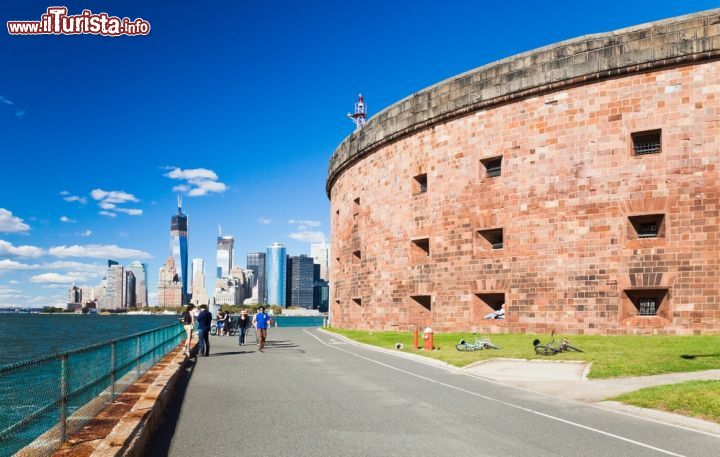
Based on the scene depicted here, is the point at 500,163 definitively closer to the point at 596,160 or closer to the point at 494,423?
the point at 596,160

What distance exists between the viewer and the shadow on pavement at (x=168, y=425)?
807 centimetres

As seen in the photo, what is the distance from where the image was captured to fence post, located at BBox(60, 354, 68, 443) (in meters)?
7.41

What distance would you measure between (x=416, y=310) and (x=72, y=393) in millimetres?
27961

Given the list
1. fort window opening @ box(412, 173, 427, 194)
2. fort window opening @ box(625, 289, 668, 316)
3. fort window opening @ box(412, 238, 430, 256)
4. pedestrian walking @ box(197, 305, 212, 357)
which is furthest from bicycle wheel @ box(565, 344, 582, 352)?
fort window opening @ box(412, 173, 427, 194)

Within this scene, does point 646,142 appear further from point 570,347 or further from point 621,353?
point 621,353

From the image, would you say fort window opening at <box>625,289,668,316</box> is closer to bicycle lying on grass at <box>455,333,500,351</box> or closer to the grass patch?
bicycle lying on grass at <box>455,333,500,351</box>

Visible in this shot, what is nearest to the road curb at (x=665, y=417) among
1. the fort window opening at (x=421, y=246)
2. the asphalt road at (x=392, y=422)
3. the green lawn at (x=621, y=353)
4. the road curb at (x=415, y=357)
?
the asphalt road at (x=392, y=422)

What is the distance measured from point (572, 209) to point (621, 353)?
921cm

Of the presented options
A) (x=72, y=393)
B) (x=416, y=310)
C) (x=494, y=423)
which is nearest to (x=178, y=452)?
(x=72, y=393)

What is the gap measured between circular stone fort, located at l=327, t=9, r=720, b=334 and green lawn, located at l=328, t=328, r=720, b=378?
2.00 metres

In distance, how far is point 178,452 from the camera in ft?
25.9

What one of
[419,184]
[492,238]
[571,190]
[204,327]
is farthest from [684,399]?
[419,184]

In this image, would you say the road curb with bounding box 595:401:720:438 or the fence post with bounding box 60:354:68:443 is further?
the road curb with bounding box 595:401:720:438

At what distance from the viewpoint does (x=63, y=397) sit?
7824 millimetres
